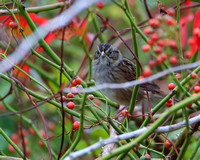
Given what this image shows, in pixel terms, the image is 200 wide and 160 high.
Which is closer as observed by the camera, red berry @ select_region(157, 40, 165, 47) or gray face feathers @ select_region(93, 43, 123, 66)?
red berry @ select_region(157, 40, 165, 47)

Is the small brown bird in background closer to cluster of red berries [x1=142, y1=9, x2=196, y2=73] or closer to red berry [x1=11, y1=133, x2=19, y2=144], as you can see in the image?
red berry [x1=11, y1=133, x2=19, y2=144]

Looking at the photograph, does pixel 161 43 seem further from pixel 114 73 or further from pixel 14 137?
pixel 114 73

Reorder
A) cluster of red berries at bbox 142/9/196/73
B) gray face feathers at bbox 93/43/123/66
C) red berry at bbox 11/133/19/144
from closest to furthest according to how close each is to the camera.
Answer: cluster of red berries at bbox 142/9/196/73 < red berry at bbox 11/133/19/144 < gray face feathers at bbox 93/43/123/66

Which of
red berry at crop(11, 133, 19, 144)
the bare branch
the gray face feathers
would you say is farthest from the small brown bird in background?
the bare branch

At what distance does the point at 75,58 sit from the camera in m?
5.30

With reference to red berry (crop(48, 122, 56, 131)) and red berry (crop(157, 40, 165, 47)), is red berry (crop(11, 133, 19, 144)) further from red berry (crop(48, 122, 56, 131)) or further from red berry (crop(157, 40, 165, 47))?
red berry (crop(157, 40, 165, 47))

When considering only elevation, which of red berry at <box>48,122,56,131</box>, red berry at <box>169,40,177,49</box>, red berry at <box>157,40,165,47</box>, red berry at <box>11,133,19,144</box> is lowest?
red berry at <box>48,122,56,131</box>

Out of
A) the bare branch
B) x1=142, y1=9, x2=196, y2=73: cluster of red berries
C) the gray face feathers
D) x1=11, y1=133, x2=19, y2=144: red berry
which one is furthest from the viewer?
the gray face feathers

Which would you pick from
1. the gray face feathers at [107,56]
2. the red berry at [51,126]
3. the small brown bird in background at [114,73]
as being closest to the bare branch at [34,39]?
the gray face feathers at [107,56]

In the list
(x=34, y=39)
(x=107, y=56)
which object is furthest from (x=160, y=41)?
(x=107, y=56)

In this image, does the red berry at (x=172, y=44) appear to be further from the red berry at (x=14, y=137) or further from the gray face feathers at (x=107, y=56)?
the red berry at (x=14, y=137)

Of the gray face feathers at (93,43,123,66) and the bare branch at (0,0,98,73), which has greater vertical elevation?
the bare branch at (0,0,98,73)

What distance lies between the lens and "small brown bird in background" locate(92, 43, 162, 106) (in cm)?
412

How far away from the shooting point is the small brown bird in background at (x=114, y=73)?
13.5 feet
